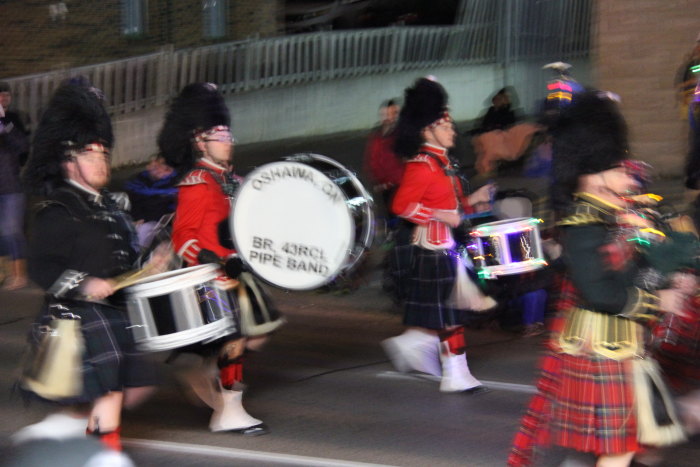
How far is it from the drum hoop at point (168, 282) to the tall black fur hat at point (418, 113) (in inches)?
76.0

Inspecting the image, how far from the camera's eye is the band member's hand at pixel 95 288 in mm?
4383

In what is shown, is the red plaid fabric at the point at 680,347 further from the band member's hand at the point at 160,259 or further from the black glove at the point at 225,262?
the band member's hand at the point at 160,259

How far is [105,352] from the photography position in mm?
4406

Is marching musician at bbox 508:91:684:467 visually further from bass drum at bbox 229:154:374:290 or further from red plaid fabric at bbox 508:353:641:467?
bass drum at bbox 229:154:374:290

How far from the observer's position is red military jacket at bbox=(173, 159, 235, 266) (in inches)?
213

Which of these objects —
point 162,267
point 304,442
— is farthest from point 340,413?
point 162,267

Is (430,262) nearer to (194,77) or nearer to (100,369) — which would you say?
(100,369)

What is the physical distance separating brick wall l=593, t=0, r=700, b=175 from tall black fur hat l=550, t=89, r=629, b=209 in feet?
27.7

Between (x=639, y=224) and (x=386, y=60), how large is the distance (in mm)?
16264

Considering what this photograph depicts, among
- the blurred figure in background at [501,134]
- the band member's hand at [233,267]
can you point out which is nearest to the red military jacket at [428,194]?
the band member's hand at [233,267]

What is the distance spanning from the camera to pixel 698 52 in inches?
333

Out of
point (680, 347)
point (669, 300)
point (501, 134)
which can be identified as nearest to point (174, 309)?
point (669, 300)

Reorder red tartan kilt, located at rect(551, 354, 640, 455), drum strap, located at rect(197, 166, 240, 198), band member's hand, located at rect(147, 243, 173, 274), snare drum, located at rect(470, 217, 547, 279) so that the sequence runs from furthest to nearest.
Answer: snare drum, located at rect(470, 217, 547, 279)
drum strap, located at rect(197, 166, 240, 198)
band member's hand, located at rect(147, 243, 173, 274)
red tartan kilt, located at rect(551, 354, 640, 455)

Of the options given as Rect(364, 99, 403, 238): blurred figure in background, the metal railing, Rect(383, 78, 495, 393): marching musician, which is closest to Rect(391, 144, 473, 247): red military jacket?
Rect(383, 78, 495, 393): marching musician
